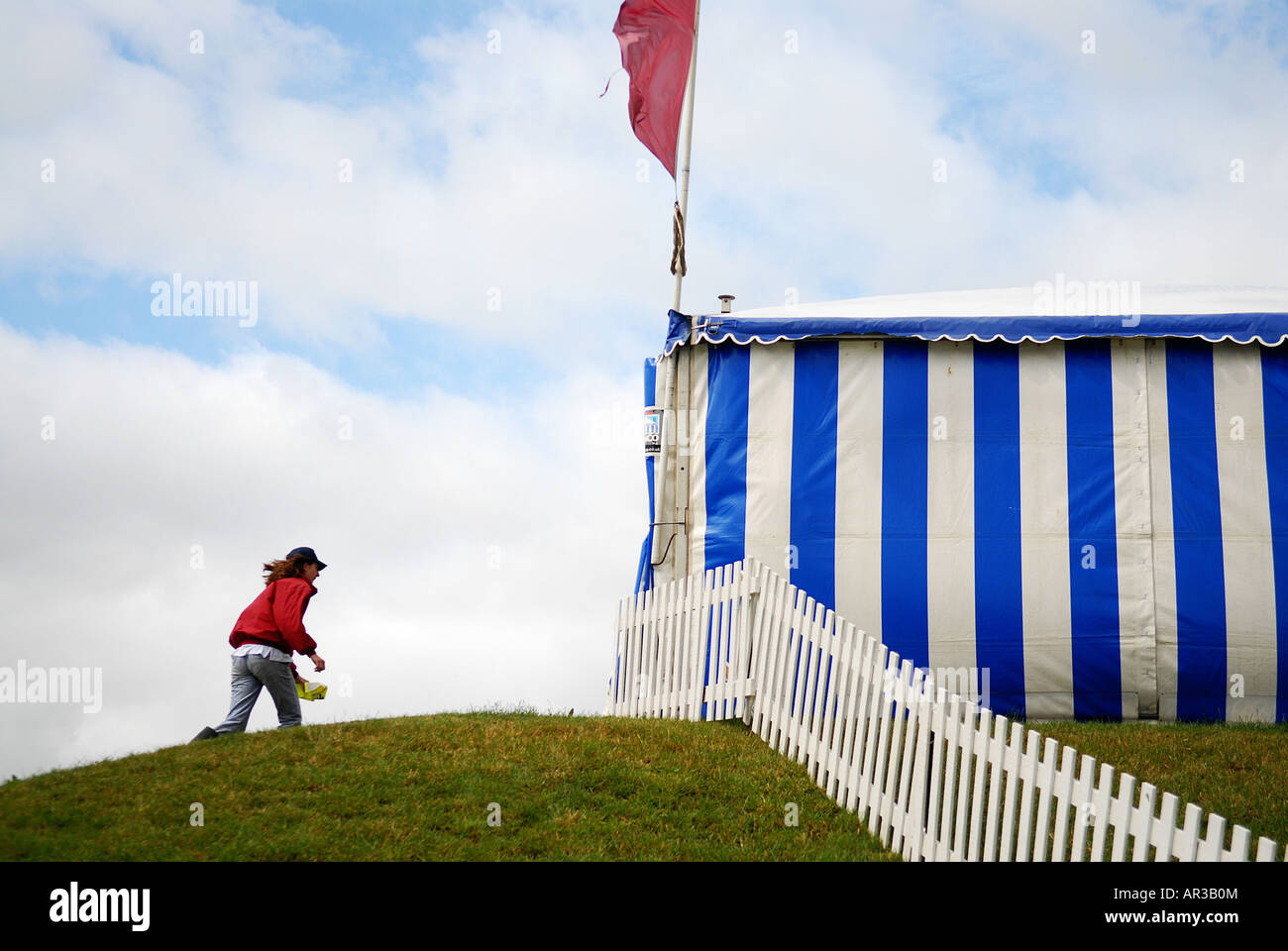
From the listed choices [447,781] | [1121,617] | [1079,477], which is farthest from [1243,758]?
[447,781]

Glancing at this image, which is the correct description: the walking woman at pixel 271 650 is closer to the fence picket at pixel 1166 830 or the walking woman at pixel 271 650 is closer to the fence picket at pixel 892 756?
the fence picket at pixel 892 756

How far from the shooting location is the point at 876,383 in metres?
11.4

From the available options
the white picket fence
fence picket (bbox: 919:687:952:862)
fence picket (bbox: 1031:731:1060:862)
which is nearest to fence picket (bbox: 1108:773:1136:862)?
the white picket fence

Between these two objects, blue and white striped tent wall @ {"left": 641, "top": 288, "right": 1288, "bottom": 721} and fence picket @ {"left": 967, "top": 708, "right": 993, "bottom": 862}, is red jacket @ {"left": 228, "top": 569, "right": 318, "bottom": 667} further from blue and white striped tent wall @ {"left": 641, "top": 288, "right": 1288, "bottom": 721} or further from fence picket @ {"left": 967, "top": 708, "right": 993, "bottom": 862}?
fence picket @ {"left": 967, "top": 708, "right": 993, "bottom": 862}

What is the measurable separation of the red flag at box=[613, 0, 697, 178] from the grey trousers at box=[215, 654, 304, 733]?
6225 mm

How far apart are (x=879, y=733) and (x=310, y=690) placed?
4301 mm

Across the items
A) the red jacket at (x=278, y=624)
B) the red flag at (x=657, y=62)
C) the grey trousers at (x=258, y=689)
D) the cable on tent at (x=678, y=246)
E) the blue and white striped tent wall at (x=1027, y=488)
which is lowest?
the grey trousers at (x=258, y=689)

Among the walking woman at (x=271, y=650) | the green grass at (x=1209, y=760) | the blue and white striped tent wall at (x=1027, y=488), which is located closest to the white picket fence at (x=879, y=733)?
the green grass at (x=1209, y=760)

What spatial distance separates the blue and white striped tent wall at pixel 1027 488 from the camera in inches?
432

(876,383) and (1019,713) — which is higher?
(876,383)

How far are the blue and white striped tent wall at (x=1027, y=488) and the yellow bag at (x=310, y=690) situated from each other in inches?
125
